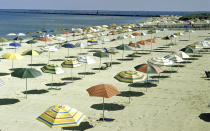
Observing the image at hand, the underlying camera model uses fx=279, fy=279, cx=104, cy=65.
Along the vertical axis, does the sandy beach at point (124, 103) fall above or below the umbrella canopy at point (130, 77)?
below

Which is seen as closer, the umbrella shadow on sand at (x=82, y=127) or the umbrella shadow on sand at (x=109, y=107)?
the umbrella shadow on sand at (x=82, y=127)

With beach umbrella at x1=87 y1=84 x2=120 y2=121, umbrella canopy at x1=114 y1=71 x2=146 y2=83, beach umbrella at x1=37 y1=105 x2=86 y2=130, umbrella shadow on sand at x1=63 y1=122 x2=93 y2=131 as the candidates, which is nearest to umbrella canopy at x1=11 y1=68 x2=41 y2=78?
beach umbrella at x1=87 y1=84 x2=120 y2=121

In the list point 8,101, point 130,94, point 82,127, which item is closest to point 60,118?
point 82,127

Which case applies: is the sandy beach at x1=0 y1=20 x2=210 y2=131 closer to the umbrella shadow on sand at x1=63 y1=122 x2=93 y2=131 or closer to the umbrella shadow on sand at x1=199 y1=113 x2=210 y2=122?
the umbrella shadow on sand at x1=63 y1=122 x2=93 y2=131

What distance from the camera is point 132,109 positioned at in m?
13.6

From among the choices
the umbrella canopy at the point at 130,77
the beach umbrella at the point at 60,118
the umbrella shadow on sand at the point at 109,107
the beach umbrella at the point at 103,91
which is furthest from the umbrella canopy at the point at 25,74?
the beach umbrella at the point at 60,118

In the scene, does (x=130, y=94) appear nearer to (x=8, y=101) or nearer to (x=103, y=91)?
(x=103, y=91)

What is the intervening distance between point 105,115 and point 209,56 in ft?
66.9

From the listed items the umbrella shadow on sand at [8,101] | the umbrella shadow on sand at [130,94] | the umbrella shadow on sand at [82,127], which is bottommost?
the umbrella shadow on sand at [82,127]

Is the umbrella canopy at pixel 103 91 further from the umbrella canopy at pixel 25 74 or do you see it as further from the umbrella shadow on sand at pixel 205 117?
the umbrella shadow on sand at pixel 205 117

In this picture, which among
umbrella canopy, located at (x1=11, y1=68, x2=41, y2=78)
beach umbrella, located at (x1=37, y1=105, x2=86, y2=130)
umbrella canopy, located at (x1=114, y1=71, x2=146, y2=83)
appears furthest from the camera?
umbrella canopy, located at (x1=11, y1=68, x2=41, y2=78)

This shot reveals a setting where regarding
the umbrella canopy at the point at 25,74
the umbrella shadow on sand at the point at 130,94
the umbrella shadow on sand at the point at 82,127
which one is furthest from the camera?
the umbrella shadow on sand at the point at 130,94

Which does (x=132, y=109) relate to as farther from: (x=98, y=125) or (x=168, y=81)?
(x=168, y=81)

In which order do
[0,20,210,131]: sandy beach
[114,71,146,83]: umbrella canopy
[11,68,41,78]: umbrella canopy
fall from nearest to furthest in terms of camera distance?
1. [0,20,210,131]: sandy beach
2. [114,71,146,83]: umbrella canopy
3. [11,68,41,78]: umbrella canopy
